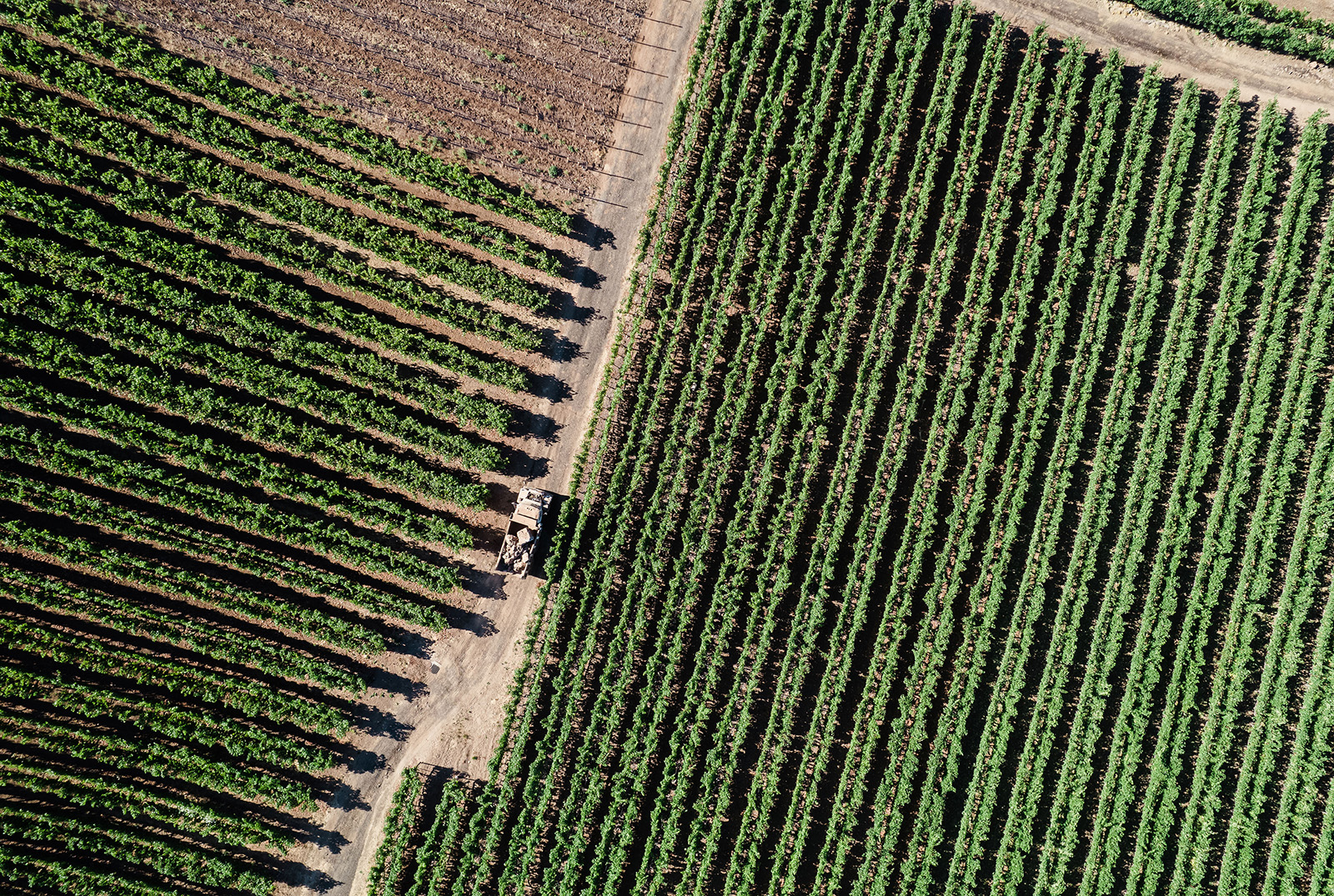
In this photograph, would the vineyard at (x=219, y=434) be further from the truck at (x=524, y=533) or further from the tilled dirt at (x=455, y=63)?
the truck at (x=524, y=533)

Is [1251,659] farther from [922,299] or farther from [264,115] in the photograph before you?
[264,115]

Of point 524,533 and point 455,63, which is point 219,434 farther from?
point 455,63

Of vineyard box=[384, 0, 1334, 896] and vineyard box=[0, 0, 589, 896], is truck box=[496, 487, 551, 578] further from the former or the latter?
vineyard box=[0, 0, 589, 896]

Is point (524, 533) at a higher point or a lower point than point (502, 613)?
higher

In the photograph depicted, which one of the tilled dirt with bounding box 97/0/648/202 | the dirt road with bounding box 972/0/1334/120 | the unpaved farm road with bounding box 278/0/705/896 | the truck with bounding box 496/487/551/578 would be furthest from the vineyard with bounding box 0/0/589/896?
the dirt road with bounding box 972/0/1334/120

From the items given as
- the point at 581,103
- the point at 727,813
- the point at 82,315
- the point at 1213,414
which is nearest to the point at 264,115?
the point at 82,315

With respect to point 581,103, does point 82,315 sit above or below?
below

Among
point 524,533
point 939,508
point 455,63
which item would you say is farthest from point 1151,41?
point 524,533
